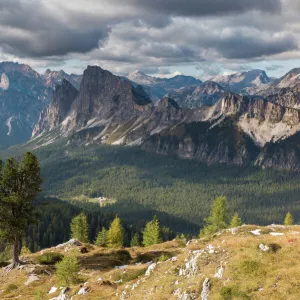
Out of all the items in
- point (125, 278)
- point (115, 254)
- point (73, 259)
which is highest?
point (73, 259)

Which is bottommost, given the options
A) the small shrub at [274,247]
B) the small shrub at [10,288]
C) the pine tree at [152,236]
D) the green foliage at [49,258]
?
the pine tree at [152,236]

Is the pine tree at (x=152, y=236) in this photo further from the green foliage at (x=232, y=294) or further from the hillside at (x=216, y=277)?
the green foliage at (x=232, y=294)

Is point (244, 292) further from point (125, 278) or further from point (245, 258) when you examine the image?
point (125, 278)

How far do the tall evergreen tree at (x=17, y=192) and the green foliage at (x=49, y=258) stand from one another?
8.63 metres

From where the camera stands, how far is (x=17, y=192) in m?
57.4

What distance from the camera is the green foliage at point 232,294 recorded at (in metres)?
29.1

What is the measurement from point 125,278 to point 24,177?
25.2 meters

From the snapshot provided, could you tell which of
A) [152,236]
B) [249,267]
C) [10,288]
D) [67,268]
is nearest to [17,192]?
[10,288]

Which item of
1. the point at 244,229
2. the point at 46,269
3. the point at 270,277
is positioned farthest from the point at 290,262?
the point at 46,269

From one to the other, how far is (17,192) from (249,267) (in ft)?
134

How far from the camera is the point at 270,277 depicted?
101 ft

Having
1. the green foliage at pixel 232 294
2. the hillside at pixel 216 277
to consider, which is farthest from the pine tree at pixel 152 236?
the green foliage at pixel 232 294

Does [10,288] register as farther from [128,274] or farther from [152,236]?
[152,236]

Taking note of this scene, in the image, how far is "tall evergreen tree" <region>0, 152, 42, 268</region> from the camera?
5775cm
